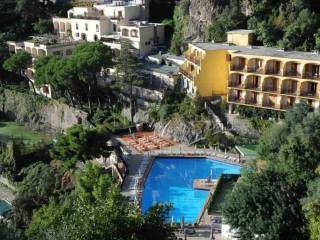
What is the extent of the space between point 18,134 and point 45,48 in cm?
1021

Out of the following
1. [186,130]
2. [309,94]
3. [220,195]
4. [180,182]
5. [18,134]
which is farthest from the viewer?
[18,134]

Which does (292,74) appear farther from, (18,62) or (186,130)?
(18,62)

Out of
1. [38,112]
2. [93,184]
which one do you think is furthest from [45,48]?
[93,184]

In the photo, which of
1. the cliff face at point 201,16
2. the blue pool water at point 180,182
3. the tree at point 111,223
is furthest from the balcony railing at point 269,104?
the tree at point 111,223

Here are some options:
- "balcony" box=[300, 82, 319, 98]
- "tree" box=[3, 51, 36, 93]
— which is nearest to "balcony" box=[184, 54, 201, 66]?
"balcony" box=[300, 82, 319, 98]

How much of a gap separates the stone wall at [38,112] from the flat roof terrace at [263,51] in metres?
13.3

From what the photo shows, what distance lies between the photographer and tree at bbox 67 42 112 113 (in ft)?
159

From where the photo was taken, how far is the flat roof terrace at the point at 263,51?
40.8 metres

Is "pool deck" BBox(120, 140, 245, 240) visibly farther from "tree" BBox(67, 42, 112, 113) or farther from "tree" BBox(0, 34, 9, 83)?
"tree" BBox(0, 34, 9, 83)

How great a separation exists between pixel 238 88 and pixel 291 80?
4.25 metres

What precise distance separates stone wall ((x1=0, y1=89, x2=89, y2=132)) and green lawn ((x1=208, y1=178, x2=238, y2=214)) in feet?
59.2

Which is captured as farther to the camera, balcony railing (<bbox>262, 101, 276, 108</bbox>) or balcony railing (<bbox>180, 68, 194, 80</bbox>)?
balcony railing (<bbox>180, 68, 194, 80</bbox>)

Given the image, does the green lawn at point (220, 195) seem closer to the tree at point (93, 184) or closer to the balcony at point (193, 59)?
the tree at point (93, 184)

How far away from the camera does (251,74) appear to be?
139 feet
